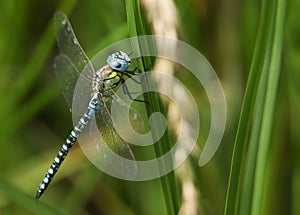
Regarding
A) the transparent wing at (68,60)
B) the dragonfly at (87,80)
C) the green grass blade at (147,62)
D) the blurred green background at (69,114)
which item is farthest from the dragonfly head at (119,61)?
the green grass blade at (147,62)

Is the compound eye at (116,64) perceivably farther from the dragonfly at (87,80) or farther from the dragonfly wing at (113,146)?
the dragonfly wing at (113,146)

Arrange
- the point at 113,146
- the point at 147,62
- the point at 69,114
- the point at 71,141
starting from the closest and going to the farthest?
the point at 147,62
the point at 113,146
the point at 71,141
the point at 69,114

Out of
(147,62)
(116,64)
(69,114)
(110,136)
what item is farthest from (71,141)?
(147,62)

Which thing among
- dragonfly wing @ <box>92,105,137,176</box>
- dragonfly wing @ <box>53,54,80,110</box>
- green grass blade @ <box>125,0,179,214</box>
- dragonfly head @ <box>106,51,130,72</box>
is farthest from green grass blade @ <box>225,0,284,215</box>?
dragonfly wing @ <box>53,54,80,110</box>

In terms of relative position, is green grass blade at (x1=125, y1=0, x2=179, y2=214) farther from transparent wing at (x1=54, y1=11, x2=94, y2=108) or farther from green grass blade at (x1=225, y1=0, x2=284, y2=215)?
transparent wing at (x1=54, y1=11, x2=94, y2=108)

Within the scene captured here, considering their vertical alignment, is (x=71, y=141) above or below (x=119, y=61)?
below

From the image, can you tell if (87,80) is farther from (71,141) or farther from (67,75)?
(71,141)
